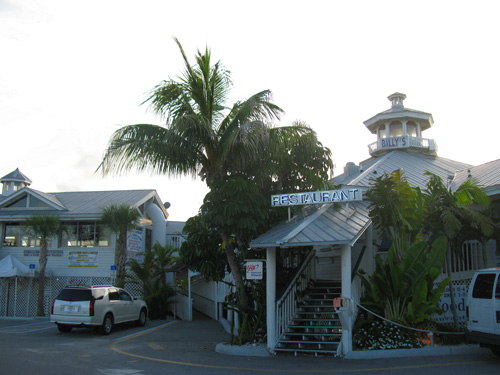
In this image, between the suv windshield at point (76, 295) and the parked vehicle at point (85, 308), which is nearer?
the parked vehicle at point (85, 308)

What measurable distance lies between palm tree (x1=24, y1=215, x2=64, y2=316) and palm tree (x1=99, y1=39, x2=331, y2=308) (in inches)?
439

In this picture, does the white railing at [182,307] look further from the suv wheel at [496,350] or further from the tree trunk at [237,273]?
the suv wheel at [496,350]

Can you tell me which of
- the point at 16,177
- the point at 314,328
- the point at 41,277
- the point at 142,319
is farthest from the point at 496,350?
the point at 16,177

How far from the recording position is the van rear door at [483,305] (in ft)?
30.8

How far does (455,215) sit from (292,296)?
5251 millimetres

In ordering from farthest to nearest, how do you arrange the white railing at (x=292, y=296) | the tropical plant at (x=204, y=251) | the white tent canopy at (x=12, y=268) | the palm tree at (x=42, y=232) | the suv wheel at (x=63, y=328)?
1. the white tent canopy at (x=12, y=268)
2. the palm tree at (x=42, y=232)
3. the suv wheel at (x=63, y=328)
4. the tropical plant at (x=204, y=251)
5. the white railing at (x=292, y=296)

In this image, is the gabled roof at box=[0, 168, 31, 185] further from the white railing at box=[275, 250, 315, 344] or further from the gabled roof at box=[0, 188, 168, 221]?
the white railing at box=[275, 250, 315, 344]

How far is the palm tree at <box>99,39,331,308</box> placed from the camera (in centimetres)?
1241

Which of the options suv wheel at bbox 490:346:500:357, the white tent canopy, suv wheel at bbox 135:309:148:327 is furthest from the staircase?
Result: the white tent canopy

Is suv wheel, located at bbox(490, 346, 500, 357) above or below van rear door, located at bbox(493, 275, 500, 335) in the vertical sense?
below

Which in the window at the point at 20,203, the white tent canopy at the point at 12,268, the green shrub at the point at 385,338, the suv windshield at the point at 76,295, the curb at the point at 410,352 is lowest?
the curb at the point at 410,352

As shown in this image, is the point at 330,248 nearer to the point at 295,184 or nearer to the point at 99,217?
the point at 295,184

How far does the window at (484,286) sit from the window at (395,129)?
1595 centimetres

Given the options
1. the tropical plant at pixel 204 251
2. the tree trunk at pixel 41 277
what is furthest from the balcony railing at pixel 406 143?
the tree trunk at pixel 41 277
